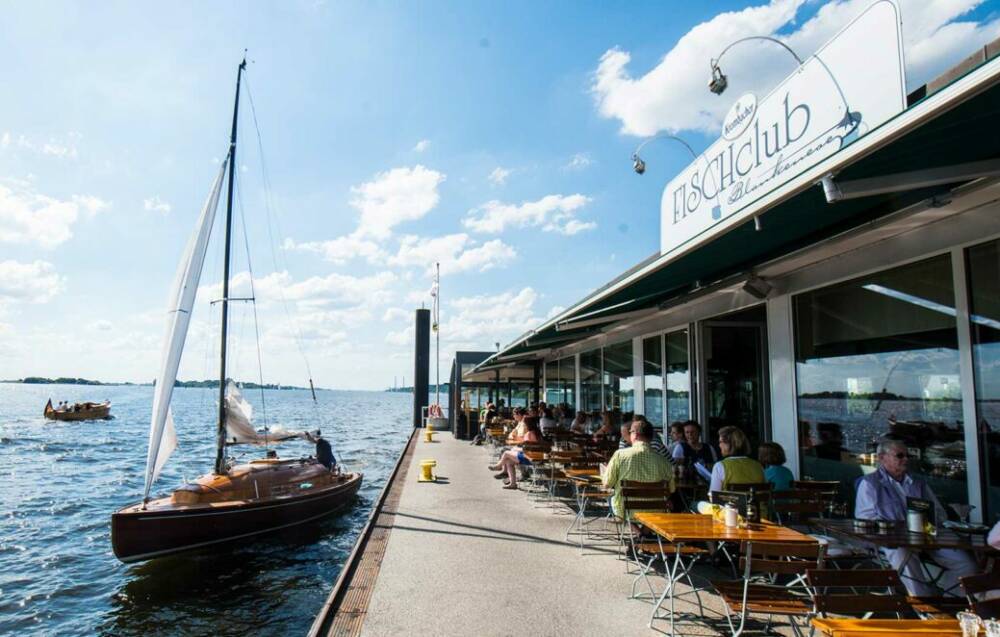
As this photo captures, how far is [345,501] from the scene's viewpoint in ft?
44.3

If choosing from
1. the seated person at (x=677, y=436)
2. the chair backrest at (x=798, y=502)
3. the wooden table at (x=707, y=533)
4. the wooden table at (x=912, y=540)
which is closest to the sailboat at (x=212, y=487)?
the seated person at (x=677, y=436)

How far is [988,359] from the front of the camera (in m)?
4.18

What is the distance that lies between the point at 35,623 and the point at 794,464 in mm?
10604

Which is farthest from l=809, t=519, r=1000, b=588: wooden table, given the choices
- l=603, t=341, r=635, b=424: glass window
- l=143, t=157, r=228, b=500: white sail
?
l=143, t=157, r=228, b=500: white sail

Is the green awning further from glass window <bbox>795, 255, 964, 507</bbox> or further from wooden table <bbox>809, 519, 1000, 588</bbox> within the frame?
wooden table <bbox>809, 519, 1000, 588</bbox>

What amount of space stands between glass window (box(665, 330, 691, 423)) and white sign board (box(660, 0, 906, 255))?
2327 mm

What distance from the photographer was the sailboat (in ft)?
30.8

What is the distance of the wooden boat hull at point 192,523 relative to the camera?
9211 millimetres

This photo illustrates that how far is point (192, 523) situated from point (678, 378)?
7805mm

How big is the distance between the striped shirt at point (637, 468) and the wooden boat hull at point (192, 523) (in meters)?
7.26

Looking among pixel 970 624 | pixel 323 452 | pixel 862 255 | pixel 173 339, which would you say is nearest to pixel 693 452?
pixel 862 255

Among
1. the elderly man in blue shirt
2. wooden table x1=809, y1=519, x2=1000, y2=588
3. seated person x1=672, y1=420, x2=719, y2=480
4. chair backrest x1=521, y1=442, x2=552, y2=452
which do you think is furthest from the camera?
chair backrest x1=521, y1=442, x2=552, y2=452

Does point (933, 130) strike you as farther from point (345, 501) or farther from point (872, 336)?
point (345, 501)

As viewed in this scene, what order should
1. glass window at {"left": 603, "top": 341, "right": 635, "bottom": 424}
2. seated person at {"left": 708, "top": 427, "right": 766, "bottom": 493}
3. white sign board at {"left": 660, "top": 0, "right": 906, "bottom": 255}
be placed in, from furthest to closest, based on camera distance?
glass window at {"left": 603, "top": 341, "right": 635, "bottom": 424} < seated person at {"left": 708, "top": 427, "right": 766, "bottom": 493} < white sign board at {"left": 660, "top": 0, "right": 906, "bottom": 255}
